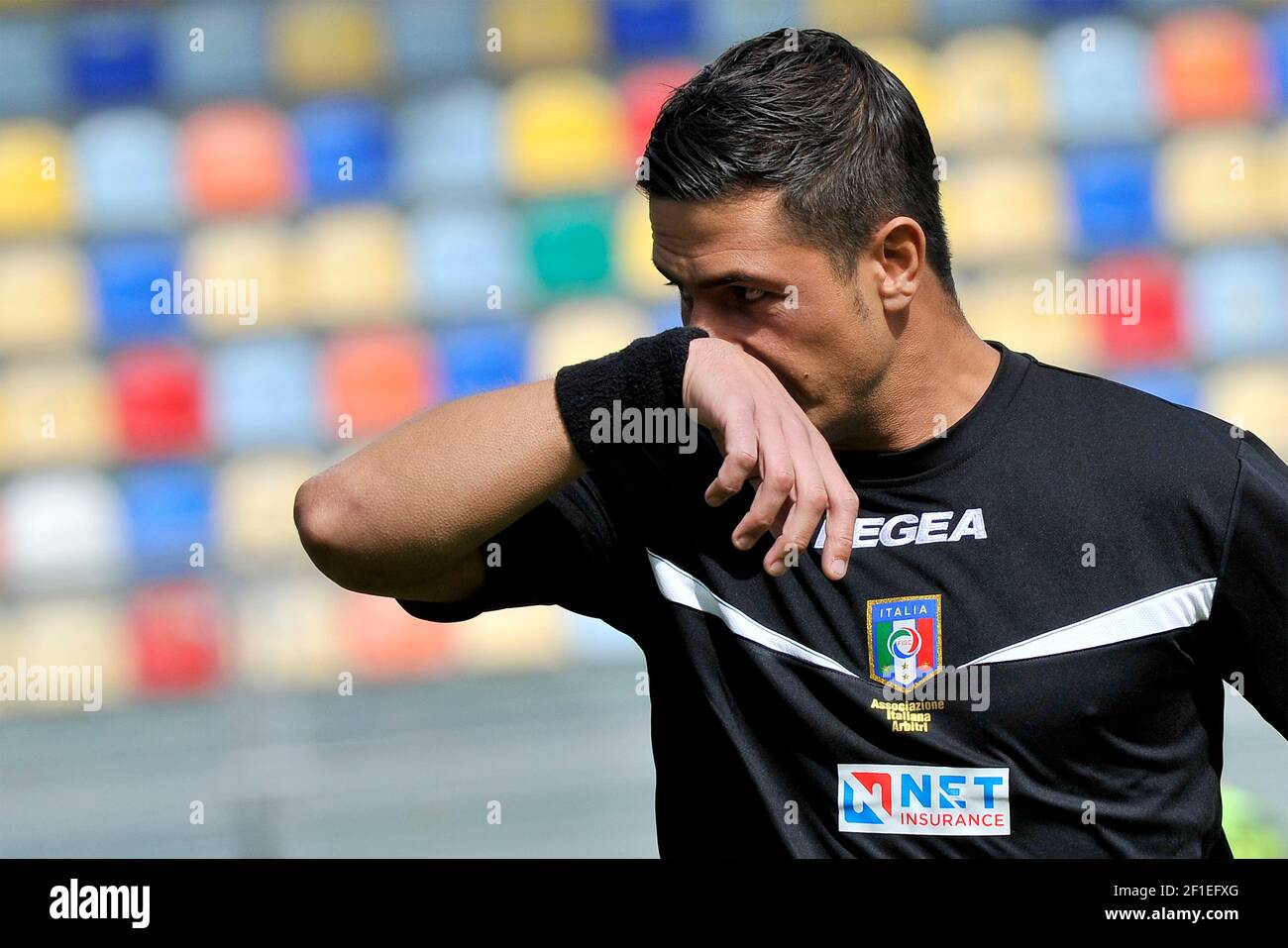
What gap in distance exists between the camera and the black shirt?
49.5 inches

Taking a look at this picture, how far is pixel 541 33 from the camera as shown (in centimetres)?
454

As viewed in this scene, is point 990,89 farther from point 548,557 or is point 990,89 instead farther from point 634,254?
point 548,557

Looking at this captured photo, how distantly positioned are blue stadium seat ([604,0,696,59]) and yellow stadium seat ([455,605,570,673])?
1.87 metres

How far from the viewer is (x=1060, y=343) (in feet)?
13.9

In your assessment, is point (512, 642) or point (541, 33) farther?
point (541, 33)

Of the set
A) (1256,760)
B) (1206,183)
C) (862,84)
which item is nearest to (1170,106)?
(1206,183)

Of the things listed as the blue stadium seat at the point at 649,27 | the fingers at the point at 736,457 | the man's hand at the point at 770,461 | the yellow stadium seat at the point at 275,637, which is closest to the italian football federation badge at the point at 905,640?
the man's hand at the point at 770,461

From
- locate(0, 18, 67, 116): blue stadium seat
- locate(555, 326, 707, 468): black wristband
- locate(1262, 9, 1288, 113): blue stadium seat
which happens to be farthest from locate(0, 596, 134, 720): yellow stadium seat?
locate(1262, 9, 1288, 113): blue stadium seat

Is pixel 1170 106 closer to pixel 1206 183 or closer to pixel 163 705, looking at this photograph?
pixel 1206 183

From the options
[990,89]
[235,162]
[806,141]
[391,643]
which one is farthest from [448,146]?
[806,141]

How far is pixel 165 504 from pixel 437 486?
129 inches

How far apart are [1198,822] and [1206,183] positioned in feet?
11.5

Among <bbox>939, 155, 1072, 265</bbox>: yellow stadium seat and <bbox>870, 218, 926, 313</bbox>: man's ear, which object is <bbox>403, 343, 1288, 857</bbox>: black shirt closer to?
<bbox>870, 218, 926, 313</bbox>: man's ear

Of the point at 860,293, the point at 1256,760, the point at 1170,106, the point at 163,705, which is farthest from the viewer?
the point at 1170,106
